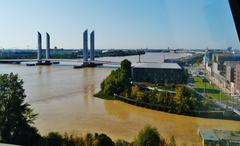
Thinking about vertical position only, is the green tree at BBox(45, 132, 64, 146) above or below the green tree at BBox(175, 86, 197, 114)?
above

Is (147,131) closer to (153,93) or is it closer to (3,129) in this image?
(3,129)

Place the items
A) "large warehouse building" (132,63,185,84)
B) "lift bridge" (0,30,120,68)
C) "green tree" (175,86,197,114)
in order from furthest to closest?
"lift bridge" (0,30,120,68)
"large warehouse building" (132,63,185,84)
"green tree" (175,86,197,114)

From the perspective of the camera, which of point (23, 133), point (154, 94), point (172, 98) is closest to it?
point (23, 133)

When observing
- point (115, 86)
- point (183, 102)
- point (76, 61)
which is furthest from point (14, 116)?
point (76, 61)

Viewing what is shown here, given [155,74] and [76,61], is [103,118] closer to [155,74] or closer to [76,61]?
[155,74]

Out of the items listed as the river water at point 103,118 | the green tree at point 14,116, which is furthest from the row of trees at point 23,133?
the river water at point 103,118

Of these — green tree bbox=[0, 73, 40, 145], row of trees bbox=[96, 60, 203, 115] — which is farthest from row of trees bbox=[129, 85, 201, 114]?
green tree bbox=[0, 73, 40, 145]

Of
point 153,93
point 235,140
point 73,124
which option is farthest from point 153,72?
point 235,140

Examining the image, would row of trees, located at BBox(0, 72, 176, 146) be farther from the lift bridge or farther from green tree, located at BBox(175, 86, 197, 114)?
the lift bridge

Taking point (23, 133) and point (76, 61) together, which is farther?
point (76, 61)
